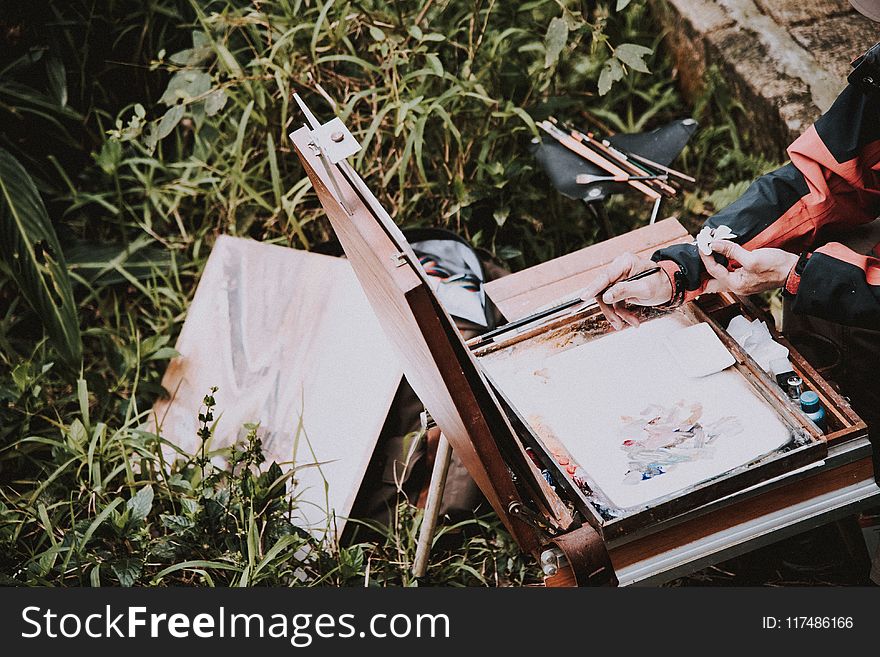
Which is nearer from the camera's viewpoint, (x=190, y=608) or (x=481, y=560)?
(x=190, y=608)

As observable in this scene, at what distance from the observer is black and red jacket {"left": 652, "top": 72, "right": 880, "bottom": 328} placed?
176 cm

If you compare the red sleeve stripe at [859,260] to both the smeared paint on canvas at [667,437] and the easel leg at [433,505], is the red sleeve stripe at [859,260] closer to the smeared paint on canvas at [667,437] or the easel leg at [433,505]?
the smeared paint on canvas at [667,437]

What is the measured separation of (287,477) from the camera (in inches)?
83.8

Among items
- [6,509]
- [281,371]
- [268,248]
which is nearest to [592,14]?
[268,248]

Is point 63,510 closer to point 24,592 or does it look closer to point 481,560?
point 24,592

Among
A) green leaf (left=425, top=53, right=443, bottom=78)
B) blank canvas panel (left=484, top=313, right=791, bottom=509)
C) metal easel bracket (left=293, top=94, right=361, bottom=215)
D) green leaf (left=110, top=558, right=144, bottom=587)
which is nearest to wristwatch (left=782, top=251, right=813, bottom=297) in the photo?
blank canvas panel (left=484, top=313, right=791, bottom=509)

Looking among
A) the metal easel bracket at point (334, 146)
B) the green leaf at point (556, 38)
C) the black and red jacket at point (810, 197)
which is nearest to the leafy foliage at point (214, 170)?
the green leaf at point (556, 38)

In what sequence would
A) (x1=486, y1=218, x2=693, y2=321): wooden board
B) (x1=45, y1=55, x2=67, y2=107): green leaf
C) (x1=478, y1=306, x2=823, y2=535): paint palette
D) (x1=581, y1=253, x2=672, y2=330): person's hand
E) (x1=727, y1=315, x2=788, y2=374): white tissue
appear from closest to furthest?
1. (x1=478, y1=306, x2=823, y2=535): paint palette
2. (x1=727, y1=315, x2=788, y2=374): white tissue
3. (x1=581, y1=253, x2=672, y2=330): person's hand
4. (x1=486, y1=218, x2=693, y2=321): wooden board
5. (x1=45, y1=55, x2=67, y2=107): green leaf

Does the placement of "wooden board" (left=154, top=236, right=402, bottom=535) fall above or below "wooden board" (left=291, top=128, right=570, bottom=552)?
below

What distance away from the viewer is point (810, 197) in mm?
1870

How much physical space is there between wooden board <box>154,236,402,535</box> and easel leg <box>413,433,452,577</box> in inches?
9.5

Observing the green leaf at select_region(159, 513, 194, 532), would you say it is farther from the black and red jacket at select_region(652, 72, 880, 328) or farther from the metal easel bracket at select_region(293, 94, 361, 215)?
the black and red jacket at select_region(652, 72, 880, 328)

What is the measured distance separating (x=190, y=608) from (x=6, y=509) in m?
0.65

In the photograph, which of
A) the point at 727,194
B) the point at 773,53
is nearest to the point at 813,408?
the point at 727,194
